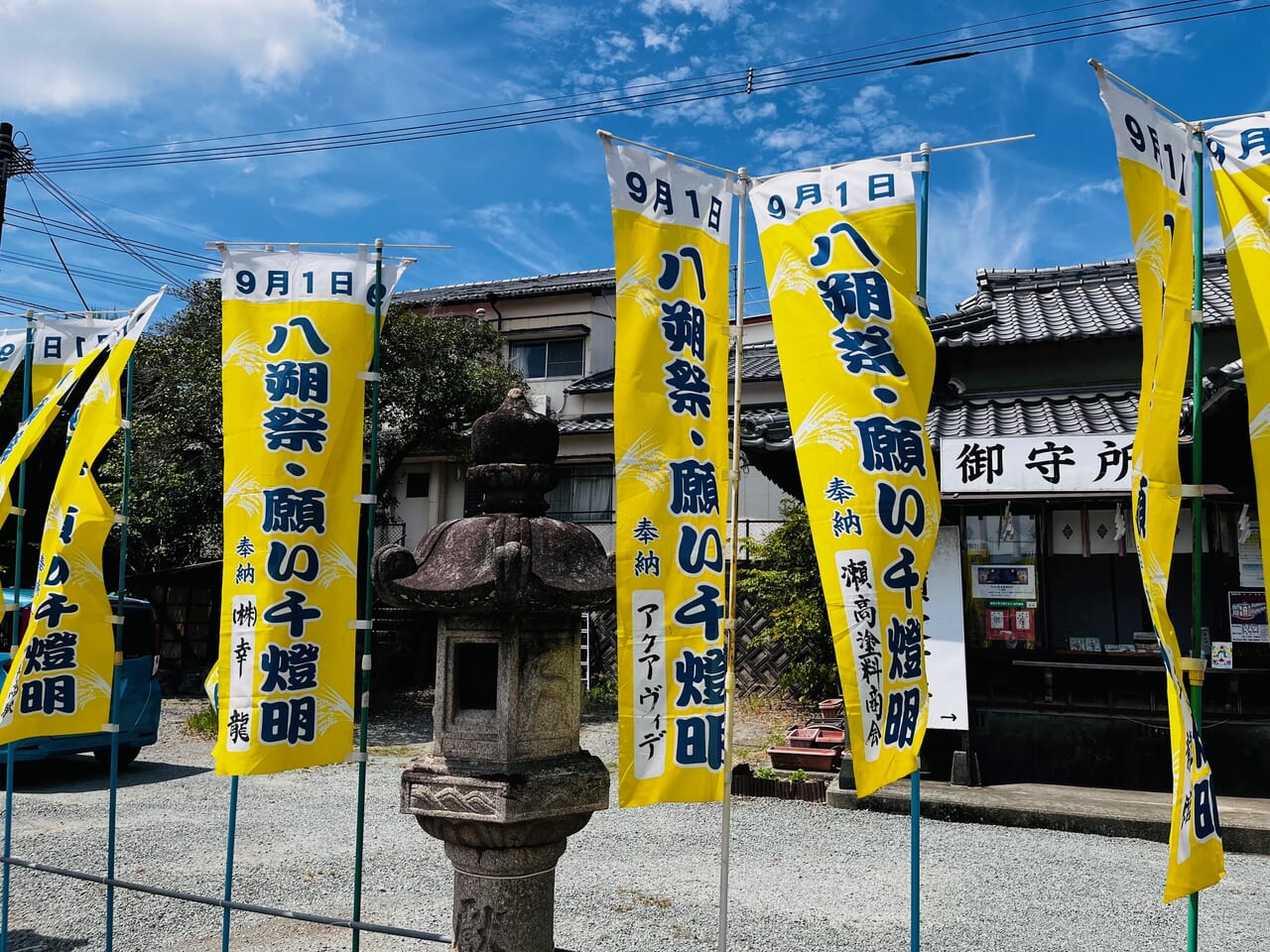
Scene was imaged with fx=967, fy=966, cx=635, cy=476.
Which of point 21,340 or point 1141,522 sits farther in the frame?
point 21,340

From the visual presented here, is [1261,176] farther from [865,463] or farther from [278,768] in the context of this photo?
[278,768]

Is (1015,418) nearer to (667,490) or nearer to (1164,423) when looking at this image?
(1164,423)

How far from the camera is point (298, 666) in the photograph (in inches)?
194

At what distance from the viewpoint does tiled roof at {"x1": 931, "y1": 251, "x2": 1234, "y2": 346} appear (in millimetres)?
10953

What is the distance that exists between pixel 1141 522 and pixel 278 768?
13.5ft

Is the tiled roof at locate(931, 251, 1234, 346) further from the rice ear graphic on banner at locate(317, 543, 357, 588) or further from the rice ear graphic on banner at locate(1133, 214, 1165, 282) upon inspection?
the rice ear graphic on banner at locate(317, 543, 357, 588)

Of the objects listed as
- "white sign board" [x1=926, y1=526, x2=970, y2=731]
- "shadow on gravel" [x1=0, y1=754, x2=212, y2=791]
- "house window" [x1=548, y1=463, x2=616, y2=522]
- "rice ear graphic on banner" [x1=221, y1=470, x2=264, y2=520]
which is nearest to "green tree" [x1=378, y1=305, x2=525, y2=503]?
"house window" [x1=548, y1=463, x2=616, y2=522]

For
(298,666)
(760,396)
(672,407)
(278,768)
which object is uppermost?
(760,396)

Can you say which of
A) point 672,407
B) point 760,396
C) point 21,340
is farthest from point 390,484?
point 672,407

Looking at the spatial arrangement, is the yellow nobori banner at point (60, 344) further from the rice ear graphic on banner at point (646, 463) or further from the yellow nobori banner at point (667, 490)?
the rice ear graphic on banner at point (646, 463)

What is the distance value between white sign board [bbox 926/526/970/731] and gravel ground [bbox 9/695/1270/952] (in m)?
1.22

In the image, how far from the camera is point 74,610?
605 cm

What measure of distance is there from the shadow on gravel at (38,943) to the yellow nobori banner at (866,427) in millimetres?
5647

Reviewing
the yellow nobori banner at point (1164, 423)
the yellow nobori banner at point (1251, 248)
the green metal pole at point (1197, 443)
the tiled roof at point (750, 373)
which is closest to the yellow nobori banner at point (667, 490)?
the yellow nobori banner at point (1164, 423)
